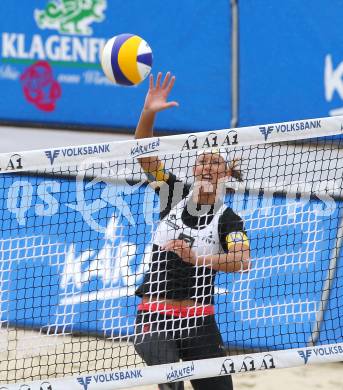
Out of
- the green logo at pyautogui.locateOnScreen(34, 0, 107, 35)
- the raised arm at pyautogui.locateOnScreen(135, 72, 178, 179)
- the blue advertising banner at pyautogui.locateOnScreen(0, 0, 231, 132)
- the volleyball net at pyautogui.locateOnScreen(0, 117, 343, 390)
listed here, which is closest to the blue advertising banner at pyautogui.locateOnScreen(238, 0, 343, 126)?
the blue advertising banner at pyautogui.locateOnScreen(0, 0, 231, 132)

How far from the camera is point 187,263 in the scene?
6.10 metres

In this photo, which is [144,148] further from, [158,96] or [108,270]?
[108,270]

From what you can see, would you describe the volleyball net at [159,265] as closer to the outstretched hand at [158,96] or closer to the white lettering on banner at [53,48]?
the outstretched hand at [158,96]

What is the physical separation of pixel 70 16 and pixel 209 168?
13.5 ft

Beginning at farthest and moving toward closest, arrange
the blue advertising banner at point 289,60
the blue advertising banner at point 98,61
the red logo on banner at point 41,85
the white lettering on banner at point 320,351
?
the red logo on banner at point 41,85 → the blue advertising banner at point 98,61 → the blue advertising banner at point 289,60 → the white lettering on banner at point 320,351

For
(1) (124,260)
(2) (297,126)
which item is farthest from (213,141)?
(1) (124,260)

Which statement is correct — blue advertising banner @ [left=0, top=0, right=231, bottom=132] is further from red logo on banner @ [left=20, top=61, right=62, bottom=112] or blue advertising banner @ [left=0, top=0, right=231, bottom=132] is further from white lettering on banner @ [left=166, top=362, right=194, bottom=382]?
white lettering on banner @ [left=166, top=362, right=194, bottom=382]

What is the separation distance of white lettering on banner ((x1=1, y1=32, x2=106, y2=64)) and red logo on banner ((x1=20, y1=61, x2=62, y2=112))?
0.11 meters

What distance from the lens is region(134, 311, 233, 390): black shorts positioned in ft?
19.7

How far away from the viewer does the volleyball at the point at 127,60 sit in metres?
6.88

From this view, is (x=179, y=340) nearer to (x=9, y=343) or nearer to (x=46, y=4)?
(x=9, y=343)

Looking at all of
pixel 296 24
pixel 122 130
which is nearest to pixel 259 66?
pixel 296 24

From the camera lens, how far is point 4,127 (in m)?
9.80

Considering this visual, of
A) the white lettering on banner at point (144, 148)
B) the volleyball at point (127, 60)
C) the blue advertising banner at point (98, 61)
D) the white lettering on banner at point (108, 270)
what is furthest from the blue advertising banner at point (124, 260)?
the white lettering on banner at point (144, 148)
